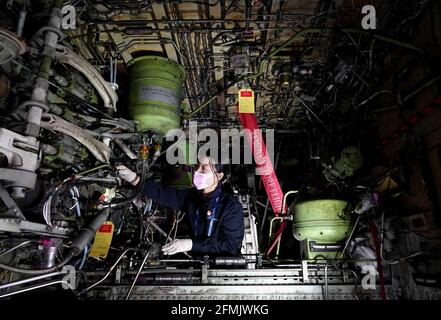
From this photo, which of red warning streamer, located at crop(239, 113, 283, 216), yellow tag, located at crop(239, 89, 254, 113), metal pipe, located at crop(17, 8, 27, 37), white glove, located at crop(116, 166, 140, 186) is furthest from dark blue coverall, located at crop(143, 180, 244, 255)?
metal pipe, located at crop(17, 8, 27, 37)

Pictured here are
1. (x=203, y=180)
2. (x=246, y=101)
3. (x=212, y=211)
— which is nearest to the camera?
(x=212, y=211)

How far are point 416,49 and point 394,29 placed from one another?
393 millimetres

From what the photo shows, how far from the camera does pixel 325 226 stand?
2.03 m

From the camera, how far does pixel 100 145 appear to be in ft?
5.54

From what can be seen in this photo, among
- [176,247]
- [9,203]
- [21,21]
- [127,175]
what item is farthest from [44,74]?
[176,247]

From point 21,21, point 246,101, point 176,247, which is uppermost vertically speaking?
point 246,101

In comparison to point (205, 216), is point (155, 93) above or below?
above

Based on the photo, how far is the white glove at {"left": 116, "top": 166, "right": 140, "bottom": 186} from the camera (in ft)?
6.39

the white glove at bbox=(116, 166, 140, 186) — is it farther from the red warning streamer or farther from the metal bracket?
the red warning streamer

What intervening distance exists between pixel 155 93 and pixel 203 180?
0.88m

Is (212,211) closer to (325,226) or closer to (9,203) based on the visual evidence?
(325,226)

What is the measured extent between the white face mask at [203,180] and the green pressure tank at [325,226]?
2.90 ft

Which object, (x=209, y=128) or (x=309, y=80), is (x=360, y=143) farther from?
(x=209, y=128)
